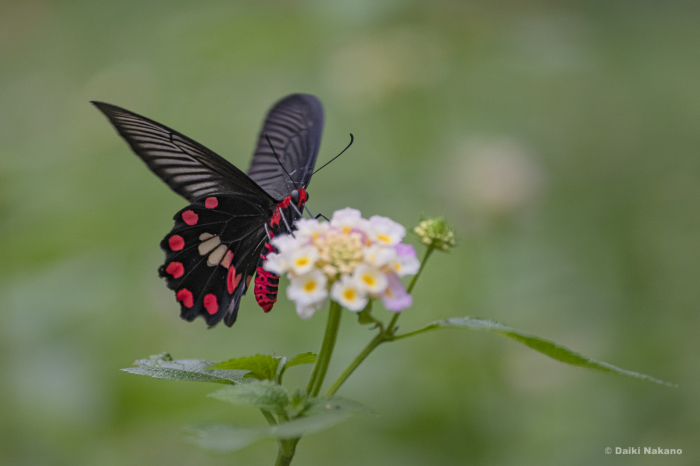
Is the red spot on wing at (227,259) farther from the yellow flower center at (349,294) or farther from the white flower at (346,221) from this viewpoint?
the yellow flower center at (349,294)

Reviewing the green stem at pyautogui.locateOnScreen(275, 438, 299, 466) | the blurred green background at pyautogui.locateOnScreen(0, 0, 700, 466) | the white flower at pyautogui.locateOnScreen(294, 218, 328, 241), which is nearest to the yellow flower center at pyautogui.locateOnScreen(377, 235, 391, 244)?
the white flower at pyautogui.locateOnScreen(294, 218, 328, 241)

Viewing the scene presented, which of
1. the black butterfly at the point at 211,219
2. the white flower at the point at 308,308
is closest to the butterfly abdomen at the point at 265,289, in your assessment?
the black butterfly at the point at 211,219

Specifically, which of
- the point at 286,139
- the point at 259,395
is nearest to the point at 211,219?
the point at 286,139

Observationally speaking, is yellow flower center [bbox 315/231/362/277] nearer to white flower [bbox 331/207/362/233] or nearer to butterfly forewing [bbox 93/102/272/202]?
white flower [bbox 331/207/362/233]

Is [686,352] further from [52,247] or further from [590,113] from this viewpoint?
[52,247]

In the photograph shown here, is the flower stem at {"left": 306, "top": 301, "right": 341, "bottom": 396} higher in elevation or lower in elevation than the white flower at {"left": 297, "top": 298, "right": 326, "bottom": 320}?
lower

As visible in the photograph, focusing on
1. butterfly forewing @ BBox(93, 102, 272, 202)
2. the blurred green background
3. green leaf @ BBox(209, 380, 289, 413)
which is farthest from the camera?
the blurred green background
